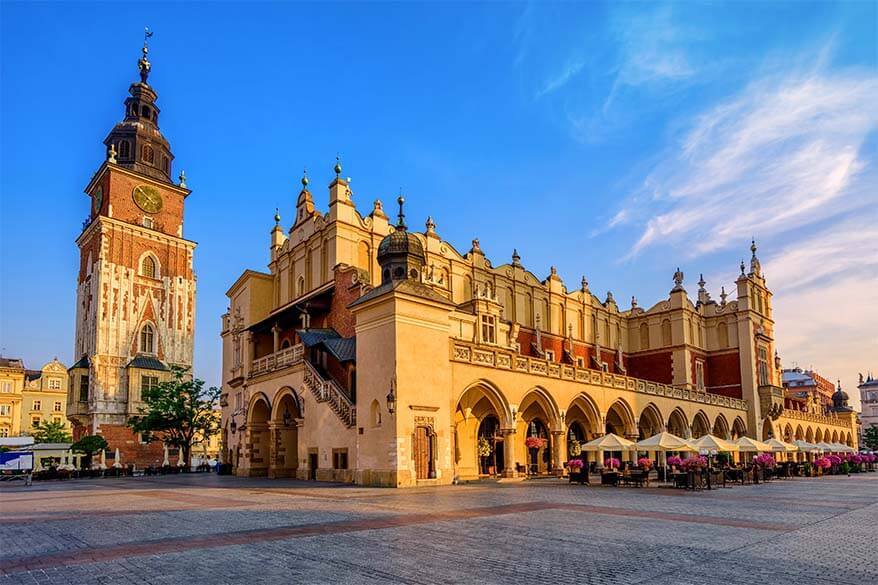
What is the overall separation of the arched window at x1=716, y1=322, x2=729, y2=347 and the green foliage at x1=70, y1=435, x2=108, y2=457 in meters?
55.6

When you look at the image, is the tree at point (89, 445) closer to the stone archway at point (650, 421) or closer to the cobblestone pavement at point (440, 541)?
the cobblestone pavement at point (440, 541)

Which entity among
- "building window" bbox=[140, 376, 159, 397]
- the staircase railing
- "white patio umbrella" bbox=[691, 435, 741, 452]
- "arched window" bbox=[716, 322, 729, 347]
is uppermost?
"arched window" bbox=[716, 322, 729, 347]

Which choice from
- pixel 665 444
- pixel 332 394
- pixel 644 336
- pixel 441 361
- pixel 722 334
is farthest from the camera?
pixel 644 336

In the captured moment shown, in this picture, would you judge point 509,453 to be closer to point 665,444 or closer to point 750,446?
point 665,444

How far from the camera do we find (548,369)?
36.5 metres

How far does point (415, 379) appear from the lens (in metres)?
28.3

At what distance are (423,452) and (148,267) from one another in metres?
50.7

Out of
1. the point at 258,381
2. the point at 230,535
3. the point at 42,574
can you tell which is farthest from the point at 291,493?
the point at 258,381

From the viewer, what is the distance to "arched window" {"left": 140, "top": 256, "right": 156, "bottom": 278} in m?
67.8

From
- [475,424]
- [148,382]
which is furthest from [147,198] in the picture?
[475,424]

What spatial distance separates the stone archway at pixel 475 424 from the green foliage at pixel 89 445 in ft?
116

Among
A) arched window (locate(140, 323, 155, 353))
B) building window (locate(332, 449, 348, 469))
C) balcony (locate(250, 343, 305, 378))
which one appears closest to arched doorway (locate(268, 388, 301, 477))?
balcony (locate(250, 343, 305, 378))

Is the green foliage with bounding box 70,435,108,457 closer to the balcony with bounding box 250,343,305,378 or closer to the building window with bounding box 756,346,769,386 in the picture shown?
the balcony with bounding box 250,343,305,378

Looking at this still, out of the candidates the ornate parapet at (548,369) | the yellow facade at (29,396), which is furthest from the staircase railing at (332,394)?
the yellow facade at (29,396)
